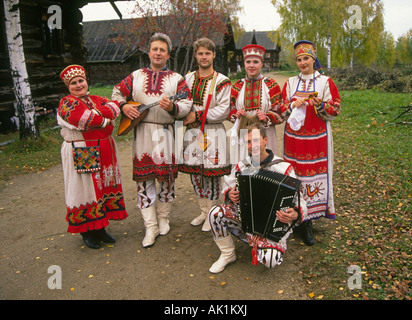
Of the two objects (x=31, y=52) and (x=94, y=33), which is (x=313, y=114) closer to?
(x=31, y=52)

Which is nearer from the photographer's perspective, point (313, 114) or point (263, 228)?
point (263, 228)

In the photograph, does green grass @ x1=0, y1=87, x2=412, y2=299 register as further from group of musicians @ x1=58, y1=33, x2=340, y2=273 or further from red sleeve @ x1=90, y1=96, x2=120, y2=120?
red sleeve @ x1=90, y1=96, x2=120, y2=120

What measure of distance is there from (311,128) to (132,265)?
2.35 metres

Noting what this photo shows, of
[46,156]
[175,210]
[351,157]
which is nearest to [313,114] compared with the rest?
[175,210]

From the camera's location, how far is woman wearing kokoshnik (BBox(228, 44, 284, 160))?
3.57 metres

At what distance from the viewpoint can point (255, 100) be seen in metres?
3.63

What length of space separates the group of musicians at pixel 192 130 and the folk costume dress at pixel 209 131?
11mm

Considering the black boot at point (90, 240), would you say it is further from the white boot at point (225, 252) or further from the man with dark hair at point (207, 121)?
the white boot at point (225, 252)

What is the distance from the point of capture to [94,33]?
90.5 feet

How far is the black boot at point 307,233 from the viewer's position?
3.62 metres

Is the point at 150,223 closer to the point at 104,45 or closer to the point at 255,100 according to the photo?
the point at 255,100

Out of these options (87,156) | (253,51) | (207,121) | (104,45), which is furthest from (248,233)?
(104,45)

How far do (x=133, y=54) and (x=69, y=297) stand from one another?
23.4 meters

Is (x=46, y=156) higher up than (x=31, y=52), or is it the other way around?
(x=31, y=52)
